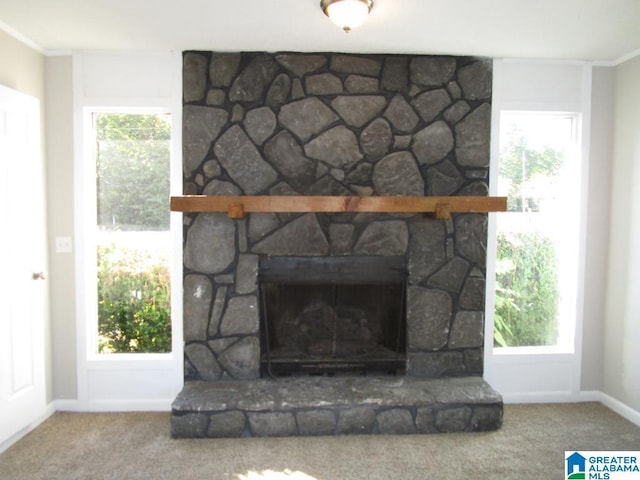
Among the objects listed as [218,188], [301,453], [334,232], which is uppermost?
[218,188]

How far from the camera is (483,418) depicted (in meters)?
2.59

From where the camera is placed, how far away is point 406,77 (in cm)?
284

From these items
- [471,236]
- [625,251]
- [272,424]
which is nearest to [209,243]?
[272,424]

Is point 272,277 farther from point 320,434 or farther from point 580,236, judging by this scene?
point 580,236

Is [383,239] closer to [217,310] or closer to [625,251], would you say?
[217,310]

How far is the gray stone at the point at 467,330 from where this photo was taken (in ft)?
9.62

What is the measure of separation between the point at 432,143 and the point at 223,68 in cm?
142

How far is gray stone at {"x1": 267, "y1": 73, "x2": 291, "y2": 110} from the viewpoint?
2.79 meters

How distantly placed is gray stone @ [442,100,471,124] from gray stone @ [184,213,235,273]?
1573mm

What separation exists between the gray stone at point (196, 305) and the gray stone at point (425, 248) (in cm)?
134

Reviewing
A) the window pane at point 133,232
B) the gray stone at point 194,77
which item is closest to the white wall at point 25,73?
the window pane at point 133,232

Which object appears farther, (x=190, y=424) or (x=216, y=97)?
(x=216, y=97)

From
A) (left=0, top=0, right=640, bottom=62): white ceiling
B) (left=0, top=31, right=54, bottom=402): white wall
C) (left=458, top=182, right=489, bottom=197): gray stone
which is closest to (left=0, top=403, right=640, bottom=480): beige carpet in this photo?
(left=0, top=31, right=54, bottom=402): white wall

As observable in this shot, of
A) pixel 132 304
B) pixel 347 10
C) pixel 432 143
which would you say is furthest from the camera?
pixel 132 304
